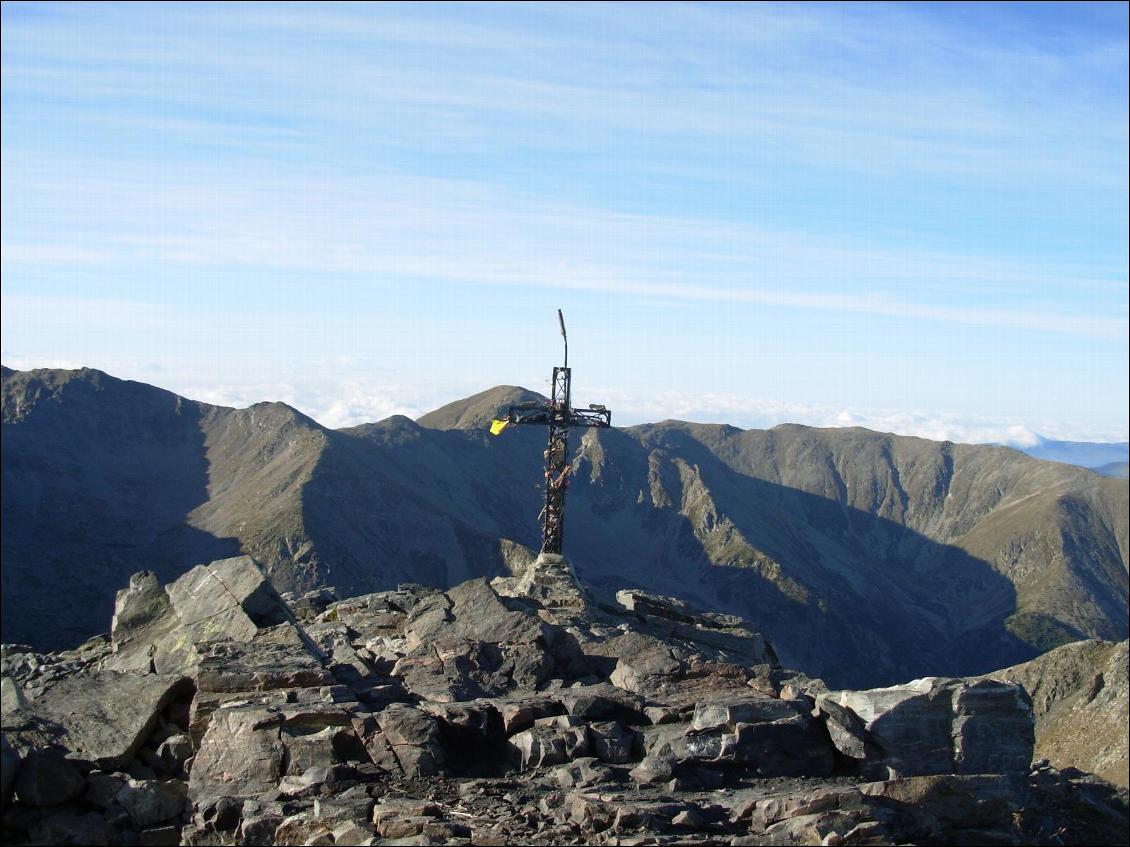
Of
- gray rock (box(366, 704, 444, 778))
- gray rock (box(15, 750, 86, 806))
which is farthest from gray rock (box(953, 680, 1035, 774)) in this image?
gray rock (box(15, 750, 86, 806))

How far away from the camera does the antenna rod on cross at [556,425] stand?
40938 mm

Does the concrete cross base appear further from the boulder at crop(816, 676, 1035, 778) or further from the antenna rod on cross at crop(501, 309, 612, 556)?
the boulder at crop(816, 676, 1035, 778)

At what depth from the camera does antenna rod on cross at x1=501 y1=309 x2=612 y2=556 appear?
1612 inches

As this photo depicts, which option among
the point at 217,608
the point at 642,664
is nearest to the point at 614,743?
the point at 642,664

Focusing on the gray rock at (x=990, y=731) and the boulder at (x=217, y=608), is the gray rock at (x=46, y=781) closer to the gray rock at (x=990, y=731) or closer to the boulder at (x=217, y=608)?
the boulder at (x=217, y=608)

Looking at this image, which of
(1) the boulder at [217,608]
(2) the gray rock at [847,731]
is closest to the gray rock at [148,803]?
(1) the boulder at [217,608]

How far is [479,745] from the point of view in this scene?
74.6 ft

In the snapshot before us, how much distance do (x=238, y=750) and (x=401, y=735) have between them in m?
2.90

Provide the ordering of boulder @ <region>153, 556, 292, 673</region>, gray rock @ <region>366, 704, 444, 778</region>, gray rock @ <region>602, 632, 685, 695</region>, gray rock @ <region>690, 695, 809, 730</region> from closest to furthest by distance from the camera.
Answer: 1. gray rock @ <region>366, 704, 444, 778</region>
2. gray rock @ <region>690, 695, 809, 730</region>
3. gray rock @ <region>602, 632, 685, 695</region>
4. boulder @ <region>153, 556, 292, 673</region>

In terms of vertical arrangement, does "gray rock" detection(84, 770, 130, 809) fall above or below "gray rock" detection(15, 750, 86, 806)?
below

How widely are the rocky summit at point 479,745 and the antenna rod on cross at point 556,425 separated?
11232 millimetres

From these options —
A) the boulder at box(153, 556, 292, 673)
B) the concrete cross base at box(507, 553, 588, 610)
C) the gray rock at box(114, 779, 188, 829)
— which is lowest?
the gray rock at box(114, 779, 188, 829)

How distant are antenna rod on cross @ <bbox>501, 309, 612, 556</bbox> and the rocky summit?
11232 mm

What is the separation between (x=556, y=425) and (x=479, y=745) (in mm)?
19433
